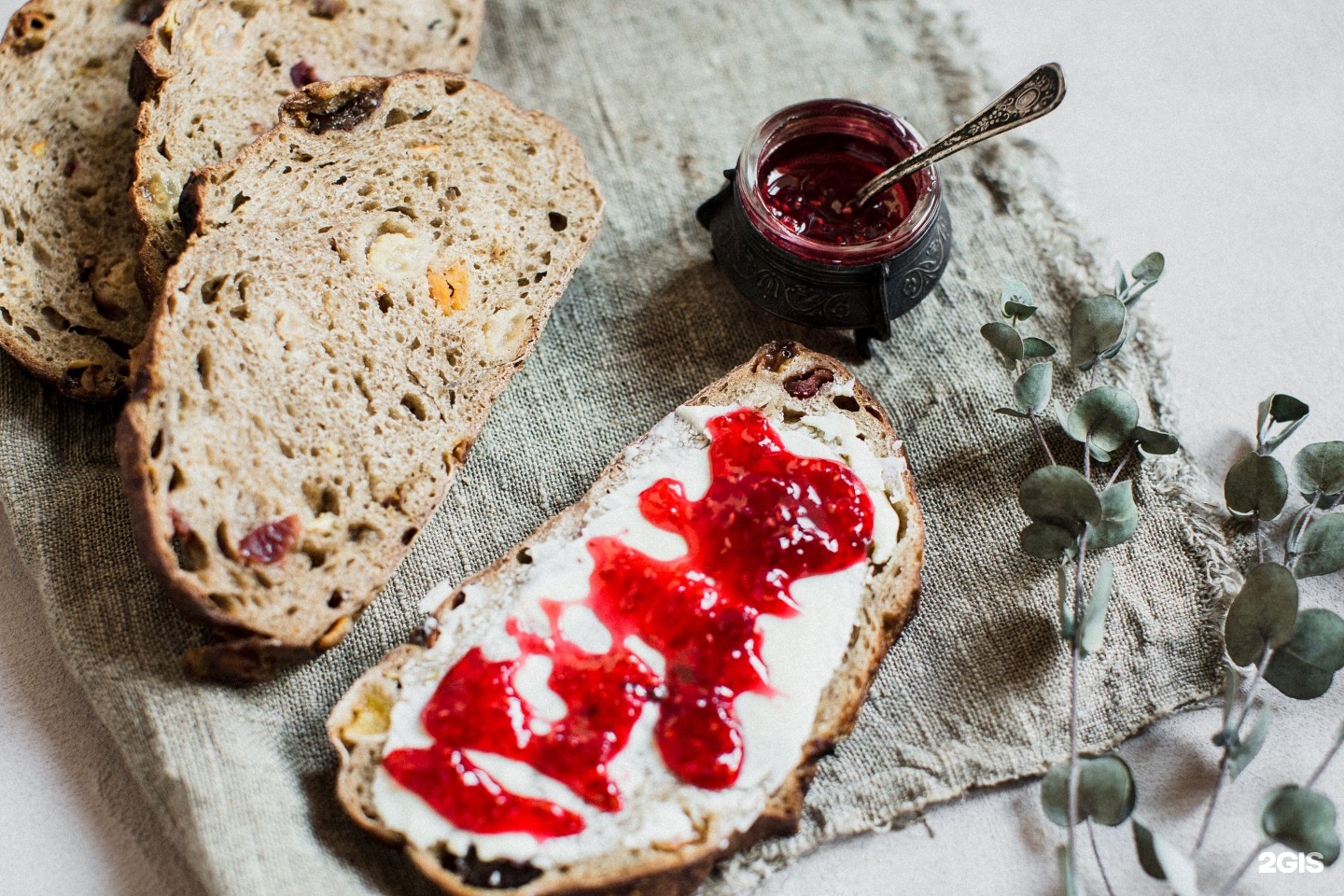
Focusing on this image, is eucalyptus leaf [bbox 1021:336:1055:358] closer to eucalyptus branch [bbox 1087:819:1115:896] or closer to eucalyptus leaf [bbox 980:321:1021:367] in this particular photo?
eucalyptus leaf [bbox 980:321:1021:367]

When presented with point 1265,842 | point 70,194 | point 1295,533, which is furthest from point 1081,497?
point 70,194

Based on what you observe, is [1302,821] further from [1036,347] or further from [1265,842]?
[1036,347]

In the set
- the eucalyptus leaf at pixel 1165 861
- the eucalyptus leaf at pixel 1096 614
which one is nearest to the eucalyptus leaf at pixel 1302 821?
the eucalyptus leaf at pixel 1165 861

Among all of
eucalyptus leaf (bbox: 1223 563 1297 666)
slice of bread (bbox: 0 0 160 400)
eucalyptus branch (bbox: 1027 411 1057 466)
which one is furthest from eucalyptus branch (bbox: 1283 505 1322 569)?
slice of bread (bbox: 0 0 160 400)

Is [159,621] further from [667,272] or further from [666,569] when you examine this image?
[667,272]

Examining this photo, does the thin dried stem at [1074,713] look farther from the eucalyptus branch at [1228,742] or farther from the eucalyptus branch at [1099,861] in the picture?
the eucalyptus branch at [1228,742]

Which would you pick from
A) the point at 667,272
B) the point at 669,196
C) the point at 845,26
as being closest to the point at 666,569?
the point at 667,272
